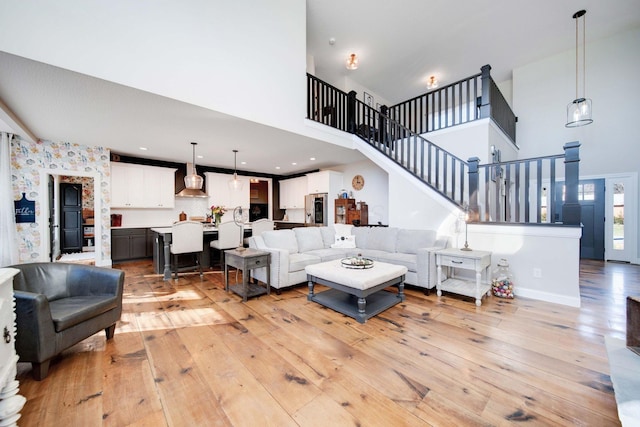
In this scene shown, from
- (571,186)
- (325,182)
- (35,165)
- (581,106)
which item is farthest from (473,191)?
(35,165)

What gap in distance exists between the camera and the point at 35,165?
15.4 feet

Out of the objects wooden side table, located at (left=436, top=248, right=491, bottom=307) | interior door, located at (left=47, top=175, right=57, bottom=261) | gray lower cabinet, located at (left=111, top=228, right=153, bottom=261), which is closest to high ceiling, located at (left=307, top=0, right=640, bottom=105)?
wooden side table, located at (left=436, top=248, right=491, bottom=307)

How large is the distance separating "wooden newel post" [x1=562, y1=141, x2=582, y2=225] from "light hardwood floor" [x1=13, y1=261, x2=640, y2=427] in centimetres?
112

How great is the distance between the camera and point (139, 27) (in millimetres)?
2707

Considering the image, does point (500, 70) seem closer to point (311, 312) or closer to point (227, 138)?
point (227, 138)

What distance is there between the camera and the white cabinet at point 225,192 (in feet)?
23.5

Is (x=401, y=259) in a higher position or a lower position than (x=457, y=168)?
lower

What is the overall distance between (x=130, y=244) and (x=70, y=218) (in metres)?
1.90

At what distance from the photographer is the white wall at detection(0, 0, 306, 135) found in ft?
7.45

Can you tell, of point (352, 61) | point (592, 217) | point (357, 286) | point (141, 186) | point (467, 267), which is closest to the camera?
point (357, 286)

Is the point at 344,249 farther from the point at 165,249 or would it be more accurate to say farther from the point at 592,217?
the point at 592,217

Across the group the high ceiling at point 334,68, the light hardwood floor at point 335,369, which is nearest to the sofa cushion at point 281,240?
the light hardwood floor at point 335,369

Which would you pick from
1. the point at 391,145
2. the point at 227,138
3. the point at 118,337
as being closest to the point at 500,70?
the point at 391,145

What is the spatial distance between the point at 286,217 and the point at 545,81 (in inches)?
315
